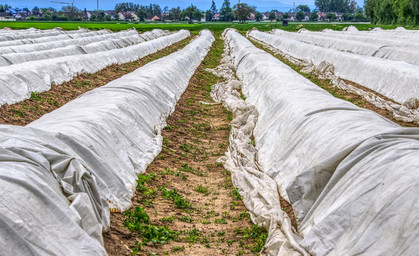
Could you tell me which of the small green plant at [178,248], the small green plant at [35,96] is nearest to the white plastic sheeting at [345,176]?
the small green plant at [178,248]

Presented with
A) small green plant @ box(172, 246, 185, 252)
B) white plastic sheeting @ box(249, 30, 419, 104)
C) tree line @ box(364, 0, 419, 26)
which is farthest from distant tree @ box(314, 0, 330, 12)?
small green plant @ box(172, 246, 185, 252)

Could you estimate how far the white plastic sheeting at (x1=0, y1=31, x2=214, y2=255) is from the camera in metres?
4.25

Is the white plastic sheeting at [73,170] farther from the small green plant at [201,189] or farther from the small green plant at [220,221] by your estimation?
the small green plant at [220,221]

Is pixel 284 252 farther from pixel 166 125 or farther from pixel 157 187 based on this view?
pixel 166 125

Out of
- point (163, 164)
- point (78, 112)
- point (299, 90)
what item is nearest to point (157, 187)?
point (163, 164)

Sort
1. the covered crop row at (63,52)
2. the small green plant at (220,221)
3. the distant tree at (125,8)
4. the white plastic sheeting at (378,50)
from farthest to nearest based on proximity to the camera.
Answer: the distant tree at (125,8)
the white plastic sheeting at (378,50)
the covered crop row at (63,52)
the small green plant at (220,221)

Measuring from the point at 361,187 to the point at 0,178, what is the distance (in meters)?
3.92

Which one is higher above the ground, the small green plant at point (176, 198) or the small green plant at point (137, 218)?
the small green plant at point (137, 218)

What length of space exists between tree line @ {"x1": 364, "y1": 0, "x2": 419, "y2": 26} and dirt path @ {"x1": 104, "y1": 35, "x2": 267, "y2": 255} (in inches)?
2065

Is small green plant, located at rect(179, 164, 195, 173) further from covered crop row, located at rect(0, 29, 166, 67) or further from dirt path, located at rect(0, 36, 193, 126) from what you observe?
covered crop row, located at rect(0, 29, 166, 67)

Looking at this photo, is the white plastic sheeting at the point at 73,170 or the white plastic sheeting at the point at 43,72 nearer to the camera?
Result: the white plastic sheeting at the point at 73,170

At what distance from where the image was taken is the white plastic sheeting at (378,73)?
13758mm

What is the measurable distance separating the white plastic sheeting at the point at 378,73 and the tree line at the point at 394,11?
38944 mm

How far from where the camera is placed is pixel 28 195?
14.7 ft
